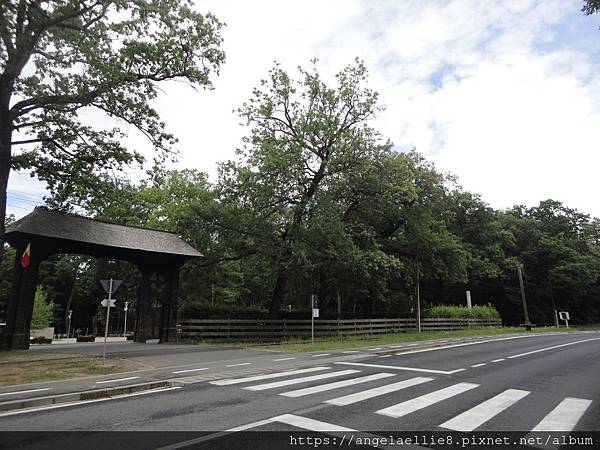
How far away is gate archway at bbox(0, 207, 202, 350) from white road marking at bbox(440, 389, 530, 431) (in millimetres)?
17780

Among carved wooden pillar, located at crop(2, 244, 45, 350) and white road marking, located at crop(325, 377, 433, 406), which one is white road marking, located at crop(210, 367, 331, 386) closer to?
white road marking, located at crop(325, 377, 433, 406)

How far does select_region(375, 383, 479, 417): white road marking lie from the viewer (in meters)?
6.41

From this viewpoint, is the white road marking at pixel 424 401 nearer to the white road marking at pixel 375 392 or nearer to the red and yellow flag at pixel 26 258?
the white road marking at pixel 375 392

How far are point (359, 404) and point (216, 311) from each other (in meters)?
17.6

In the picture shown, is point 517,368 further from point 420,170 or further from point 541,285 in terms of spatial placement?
point 541,285

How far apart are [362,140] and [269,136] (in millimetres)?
6024

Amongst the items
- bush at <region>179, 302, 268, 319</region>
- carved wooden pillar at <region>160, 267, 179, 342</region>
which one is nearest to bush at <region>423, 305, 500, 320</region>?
bush at <region>179, 302, 268, 319</region>

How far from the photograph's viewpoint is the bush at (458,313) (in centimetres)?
3775

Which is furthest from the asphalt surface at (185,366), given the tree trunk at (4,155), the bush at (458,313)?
the bush at (458,313)

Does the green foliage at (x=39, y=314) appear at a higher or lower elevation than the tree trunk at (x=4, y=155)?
lower

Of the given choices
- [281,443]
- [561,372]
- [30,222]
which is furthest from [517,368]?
[30,222]

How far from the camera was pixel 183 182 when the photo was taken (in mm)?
39938

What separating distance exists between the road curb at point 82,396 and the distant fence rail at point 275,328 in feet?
43.1

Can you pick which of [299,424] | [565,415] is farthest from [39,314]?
[565,415]
